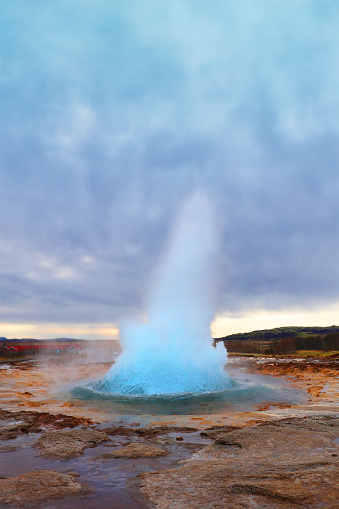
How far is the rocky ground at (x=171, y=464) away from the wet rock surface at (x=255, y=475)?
0.02 m

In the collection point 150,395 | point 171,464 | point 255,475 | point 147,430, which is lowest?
point 150,395

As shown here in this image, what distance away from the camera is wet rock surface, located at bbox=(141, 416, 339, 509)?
4.29 m

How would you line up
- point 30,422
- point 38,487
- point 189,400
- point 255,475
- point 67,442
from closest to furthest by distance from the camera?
point 38,487, point 255,475, point 67,442, point 30,422, point 189,400

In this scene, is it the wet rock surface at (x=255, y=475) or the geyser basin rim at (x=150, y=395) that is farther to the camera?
the geyser basin rim at (x=150, y=395)

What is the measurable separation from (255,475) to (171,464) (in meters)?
1.76

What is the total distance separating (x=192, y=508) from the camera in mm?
4125

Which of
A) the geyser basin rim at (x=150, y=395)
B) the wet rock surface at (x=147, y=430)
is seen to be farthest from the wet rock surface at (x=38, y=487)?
the geyser basin rim at (x=150, y=395)

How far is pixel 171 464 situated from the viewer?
19.8ft

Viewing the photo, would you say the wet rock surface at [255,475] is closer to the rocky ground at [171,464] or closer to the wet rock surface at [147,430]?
the rocky ground at [171,464]

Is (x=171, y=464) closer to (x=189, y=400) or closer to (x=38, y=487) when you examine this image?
(x=38, y=487)

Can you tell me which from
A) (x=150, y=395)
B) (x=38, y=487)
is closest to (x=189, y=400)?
(x=150, y=395)

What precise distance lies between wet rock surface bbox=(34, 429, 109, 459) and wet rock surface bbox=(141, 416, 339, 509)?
2.44 m

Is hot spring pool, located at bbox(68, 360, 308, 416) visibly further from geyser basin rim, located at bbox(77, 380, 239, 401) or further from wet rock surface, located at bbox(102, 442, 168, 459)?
wet rock surface, located at bbox(102, 442, 168, 459)

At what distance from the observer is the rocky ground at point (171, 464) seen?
443 centimetres
